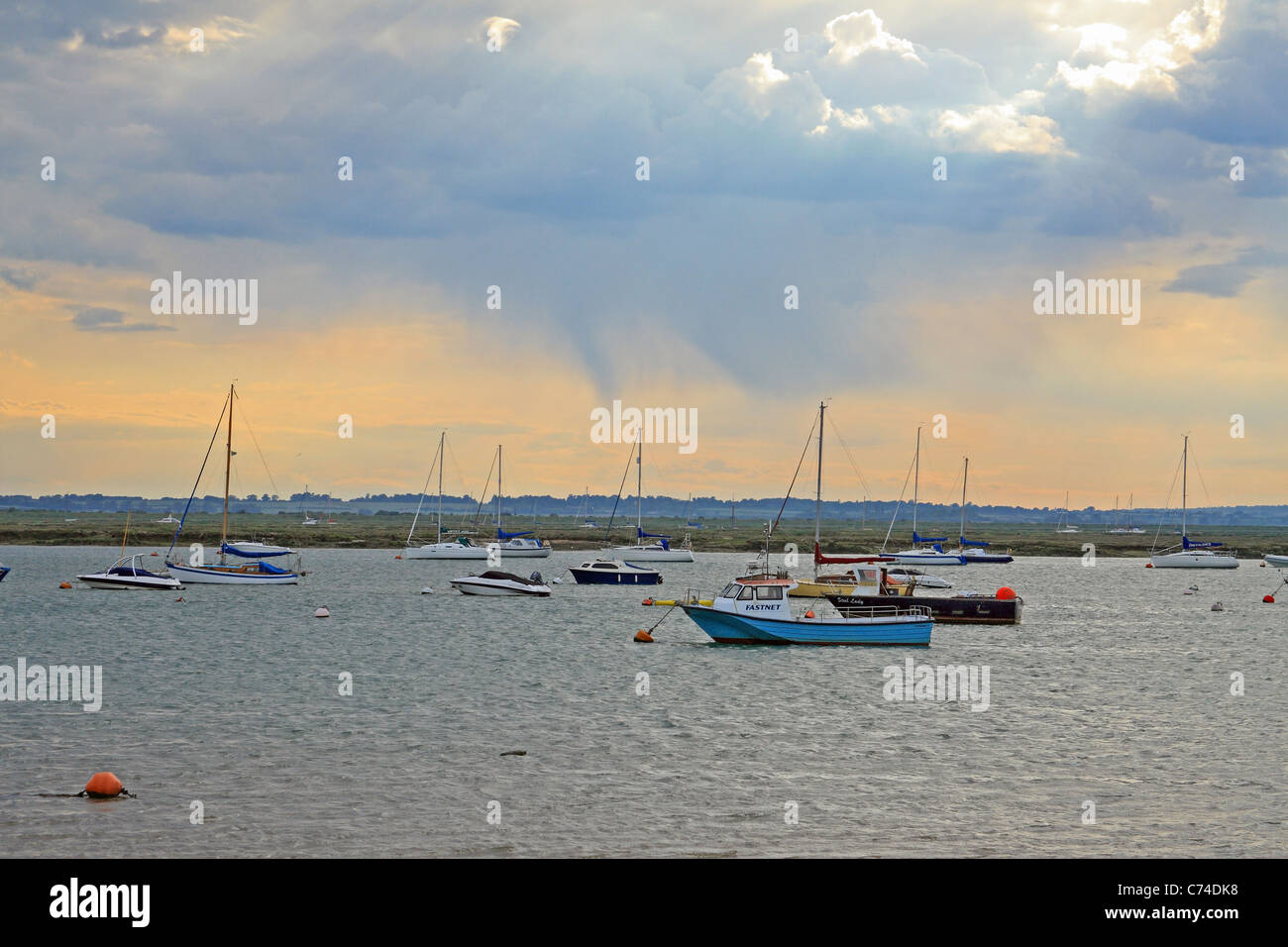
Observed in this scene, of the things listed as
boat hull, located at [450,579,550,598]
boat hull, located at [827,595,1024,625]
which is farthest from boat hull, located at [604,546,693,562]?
boat hull, located at [827,595,1024,625]

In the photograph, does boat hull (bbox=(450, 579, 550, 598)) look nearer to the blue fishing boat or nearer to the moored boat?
the moored boat

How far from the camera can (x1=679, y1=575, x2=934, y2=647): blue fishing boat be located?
65.8 meters

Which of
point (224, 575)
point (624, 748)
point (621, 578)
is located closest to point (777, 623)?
point (624, 748)

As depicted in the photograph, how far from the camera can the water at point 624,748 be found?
25.1 metres

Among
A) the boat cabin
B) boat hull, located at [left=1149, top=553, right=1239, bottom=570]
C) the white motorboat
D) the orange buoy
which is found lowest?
boat hull, located at [left=1149, top=553, right=1239, bottom=570]

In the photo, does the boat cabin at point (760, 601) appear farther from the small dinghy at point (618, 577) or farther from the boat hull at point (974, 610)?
the small dinghy at point (618, 577)

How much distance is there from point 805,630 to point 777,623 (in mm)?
1783

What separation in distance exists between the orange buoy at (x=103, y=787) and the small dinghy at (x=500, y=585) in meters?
83.4

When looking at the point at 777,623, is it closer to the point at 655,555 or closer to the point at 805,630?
the point at 805,630

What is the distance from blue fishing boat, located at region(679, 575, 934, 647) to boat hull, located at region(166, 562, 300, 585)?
Answer: 6446 centimetres

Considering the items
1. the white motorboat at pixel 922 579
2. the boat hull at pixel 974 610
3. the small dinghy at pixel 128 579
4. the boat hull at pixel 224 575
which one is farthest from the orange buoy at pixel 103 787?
the white motorboat at pixel 922 579
